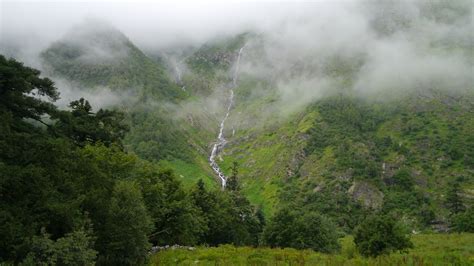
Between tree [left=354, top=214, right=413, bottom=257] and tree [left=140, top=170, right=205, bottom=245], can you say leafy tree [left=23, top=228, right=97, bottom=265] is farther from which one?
tree [left=140, top=170, right=205, bottom=245]

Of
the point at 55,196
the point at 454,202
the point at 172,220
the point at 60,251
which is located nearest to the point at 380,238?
the point at 60,251

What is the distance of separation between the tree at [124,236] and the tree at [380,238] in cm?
1935

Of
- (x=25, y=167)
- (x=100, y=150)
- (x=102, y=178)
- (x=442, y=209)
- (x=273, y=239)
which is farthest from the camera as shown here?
(x=442, y=209)

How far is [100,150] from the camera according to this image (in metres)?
47.3

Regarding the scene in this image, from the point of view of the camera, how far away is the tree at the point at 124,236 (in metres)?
32.3

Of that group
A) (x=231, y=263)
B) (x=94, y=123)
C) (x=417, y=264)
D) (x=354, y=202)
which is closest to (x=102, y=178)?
(x=231, y=263)

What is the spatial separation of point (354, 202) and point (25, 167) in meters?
172

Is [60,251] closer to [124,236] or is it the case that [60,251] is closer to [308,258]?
[124,236]

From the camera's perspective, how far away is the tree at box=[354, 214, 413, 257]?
1531 inches

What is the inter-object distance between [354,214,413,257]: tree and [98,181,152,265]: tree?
19.4 meters

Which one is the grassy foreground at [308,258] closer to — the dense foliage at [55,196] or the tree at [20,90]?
the dense foliage at [55,196]

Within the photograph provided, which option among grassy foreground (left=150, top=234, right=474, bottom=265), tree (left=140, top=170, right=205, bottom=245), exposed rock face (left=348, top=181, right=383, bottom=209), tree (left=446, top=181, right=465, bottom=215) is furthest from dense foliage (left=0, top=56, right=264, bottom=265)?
exposed rock face (left=348, top=181, right=383, bottom=209)

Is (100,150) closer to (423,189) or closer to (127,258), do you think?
(127,258)

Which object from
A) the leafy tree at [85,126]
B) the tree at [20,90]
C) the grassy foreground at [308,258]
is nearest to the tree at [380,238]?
the grassy foreground at [308,258]
